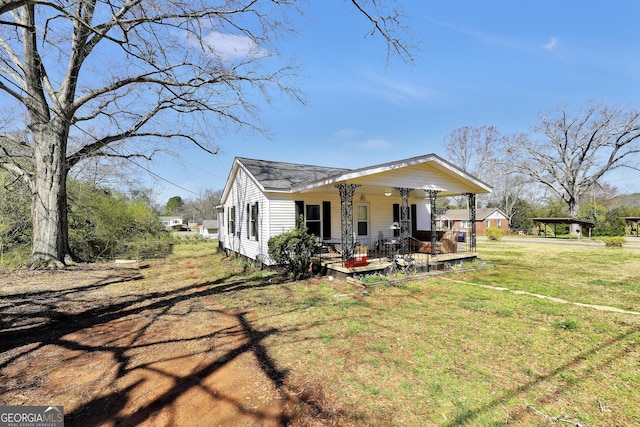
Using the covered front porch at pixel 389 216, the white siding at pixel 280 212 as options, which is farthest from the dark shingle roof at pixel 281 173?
the covered front porch at pixel 389 216

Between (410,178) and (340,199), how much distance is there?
2.65m

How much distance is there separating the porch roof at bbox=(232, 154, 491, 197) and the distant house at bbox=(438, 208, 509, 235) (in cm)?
2648

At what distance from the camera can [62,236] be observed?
34.4 feet

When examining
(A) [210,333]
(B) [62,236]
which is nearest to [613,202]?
(A) [210,333]

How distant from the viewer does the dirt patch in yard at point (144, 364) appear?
272 centimetres

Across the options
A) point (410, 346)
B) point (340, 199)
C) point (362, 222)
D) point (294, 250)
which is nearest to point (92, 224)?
point (294, 250)

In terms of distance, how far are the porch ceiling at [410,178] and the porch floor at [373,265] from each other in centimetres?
256

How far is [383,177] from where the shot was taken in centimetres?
919

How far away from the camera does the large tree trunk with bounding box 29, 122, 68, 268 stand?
31.9 feet

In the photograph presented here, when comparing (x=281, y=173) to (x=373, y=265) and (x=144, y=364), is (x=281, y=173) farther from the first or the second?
(x=144, y=364)

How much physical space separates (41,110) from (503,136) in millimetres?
39080

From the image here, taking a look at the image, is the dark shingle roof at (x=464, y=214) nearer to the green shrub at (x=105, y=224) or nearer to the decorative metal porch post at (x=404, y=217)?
the decorative metal porch post at (x=404, y=217)

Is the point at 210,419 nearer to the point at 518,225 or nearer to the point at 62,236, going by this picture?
the point at 62,236

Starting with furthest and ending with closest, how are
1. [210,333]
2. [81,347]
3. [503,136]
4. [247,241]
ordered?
1. [503,136]
2. [247,241]
3. [210,333]
4. [81,347]
